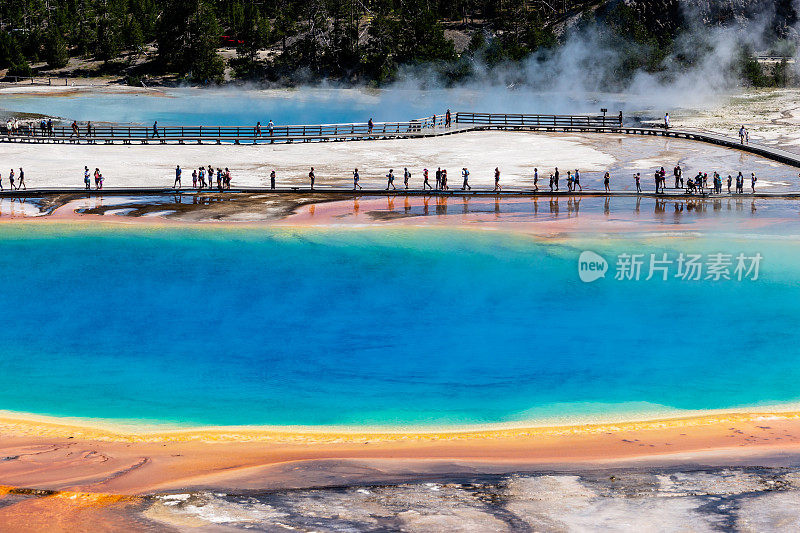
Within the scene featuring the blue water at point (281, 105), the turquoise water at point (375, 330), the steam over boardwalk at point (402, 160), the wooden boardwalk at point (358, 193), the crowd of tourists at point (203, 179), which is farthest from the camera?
the blue water at point (281, 105)

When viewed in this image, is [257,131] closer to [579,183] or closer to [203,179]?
[203,179]

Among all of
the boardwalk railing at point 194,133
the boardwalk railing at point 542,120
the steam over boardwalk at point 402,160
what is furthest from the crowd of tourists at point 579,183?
the boardwalk railing at point 542,120

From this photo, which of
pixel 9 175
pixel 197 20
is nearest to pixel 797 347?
pixel 9 175

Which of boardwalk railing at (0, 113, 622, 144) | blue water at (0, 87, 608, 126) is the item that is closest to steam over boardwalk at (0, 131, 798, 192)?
boardwalk railing at (0, 113, 622, 144)

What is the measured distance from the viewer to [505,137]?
63.9 metres

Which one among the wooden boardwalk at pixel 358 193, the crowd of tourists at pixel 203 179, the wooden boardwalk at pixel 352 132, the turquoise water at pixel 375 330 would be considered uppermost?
the wooden boardwalk at pixel 352 132

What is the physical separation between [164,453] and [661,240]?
2396 cm

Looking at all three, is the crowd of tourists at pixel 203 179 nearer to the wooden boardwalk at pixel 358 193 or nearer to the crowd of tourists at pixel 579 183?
the wooden boardwalk at pixel 358 193

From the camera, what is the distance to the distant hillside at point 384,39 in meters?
95.6

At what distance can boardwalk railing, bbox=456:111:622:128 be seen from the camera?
6738 centimetres

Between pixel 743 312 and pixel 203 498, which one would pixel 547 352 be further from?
pixel 203 498

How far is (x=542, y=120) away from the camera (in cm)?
6912

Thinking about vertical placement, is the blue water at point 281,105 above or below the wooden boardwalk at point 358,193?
above

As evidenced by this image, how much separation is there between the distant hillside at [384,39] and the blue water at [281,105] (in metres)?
5.33
